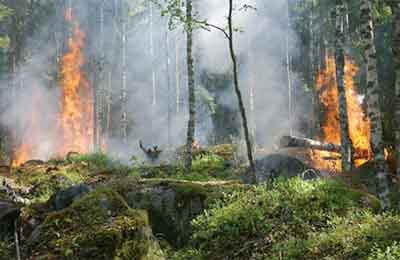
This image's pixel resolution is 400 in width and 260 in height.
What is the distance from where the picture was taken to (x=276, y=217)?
9180mm

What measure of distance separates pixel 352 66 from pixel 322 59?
26.3 ft

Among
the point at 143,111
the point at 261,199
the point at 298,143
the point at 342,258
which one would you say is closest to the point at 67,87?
the point at 143,111

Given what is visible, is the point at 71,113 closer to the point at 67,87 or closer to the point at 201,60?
the point at 67,87

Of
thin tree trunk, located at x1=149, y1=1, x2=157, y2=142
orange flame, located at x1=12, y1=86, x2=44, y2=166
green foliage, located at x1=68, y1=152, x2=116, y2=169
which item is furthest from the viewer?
thin tree trunk, located at x1=149, y1=1, x2=157, y2=142

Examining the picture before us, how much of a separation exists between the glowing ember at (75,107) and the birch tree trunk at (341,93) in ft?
89.4

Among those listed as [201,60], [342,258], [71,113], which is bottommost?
[342,258]

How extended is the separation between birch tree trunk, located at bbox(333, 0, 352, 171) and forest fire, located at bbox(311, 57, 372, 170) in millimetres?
1991

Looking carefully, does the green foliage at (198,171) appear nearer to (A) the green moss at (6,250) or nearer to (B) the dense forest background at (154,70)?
(A) the green moss at (6,250)

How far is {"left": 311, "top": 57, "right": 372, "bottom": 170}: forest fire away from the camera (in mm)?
20750

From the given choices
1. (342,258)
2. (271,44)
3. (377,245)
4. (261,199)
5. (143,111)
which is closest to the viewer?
(377,245)

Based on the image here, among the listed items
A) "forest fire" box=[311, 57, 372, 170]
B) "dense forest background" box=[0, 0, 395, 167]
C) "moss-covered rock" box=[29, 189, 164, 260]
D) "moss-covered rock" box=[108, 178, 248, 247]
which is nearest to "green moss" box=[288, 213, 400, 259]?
"moss-covered rock" box=[29, 189, 164, 260]

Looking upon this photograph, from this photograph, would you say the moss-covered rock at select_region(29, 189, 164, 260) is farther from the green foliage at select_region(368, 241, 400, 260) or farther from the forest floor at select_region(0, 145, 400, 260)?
the green foliage at select_region(368, 241, 400, 260)

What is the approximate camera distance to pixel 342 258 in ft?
22.3

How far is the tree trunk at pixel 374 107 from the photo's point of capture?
942 centimetres
